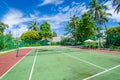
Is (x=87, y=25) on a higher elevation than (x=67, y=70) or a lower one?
higher

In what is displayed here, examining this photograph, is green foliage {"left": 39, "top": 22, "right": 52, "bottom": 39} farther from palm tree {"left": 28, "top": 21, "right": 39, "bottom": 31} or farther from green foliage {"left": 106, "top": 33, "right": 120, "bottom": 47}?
green foliage {"left": 106, "top": 33, "right": 120, "bottom": 47}

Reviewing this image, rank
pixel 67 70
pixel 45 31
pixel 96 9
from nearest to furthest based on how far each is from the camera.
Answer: pixel 67 70 < pixel 96 9 < pixel 45 31

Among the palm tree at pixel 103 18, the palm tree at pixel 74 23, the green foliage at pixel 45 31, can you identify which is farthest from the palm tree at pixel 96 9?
the green foliage at pixel 45 31

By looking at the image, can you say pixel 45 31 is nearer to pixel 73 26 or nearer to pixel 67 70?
pixel 73 26

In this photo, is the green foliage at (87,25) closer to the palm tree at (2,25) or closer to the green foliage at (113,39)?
the green foliage at (113,39)

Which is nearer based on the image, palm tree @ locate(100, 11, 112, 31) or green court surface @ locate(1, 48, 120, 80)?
green court surface @ locate(1, 48, 120, 80)

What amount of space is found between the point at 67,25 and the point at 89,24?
21.2 metres

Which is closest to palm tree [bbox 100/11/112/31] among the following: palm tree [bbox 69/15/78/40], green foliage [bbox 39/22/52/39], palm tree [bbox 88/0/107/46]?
palm tree [bbox 88/0/107/46]

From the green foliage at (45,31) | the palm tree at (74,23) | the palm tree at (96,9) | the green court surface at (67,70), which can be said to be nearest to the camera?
A: the green court surface at (67,70)

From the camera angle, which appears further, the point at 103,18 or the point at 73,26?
the point at 73,26

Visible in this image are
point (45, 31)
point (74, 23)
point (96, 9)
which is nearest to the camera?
point (96, 9)

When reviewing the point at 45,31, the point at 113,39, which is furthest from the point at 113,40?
the point at 45,31

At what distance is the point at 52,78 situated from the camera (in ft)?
30.0

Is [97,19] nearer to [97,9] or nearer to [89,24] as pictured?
[97,9]
